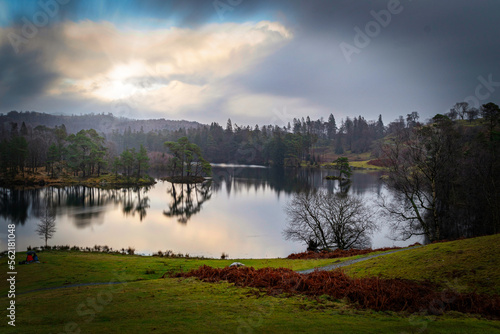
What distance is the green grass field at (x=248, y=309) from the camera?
256 inches

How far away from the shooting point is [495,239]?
11.2 m

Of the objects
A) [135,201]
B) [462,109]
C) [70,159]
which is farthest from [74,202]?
[462,109]

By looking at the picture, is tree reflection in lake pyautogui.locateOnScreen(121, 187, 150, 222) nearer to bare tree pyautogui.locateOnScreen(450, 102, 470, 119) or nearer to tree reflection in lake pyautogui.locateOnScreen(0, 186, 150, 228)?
tree reflection in lake pyautogui.locateOnScreen(0, 186, 150, 228)

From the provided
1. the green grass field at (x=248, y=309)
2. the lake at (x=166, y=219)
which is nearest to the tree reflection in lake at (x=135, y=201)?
the lake at (x=166, y=219)

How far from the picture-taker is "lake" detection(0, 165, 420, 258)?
30312 mm

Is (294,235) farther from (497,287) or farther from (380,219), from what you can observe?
(497,287)

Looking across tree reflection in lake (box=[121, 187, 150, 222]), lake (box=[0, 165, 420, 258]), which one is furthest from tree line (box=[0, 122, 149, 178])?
lake (box=[0, 165, 420, 258])

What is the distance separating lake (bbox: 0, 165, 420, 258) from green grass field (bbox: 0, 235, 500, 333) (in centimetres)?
1795

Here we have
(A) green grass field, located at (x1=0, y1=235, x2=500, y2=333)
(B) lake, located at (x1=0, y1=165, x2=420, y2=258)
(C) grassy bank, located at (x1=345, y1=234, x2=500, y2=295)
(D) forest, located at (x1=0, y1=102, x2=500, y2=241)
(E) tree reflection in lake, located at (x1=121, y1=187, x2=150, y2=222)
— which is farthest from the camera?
(E) tree reflection in lake, located at (x1=121, y1=187, x2=150, y2=222)

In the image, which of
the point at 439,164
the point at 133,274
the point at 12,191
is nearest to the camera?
the point at 133,274

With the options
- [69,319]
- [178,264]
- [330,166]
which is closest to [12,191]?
[178,264]

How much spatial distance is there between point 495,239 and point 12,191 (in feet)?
263

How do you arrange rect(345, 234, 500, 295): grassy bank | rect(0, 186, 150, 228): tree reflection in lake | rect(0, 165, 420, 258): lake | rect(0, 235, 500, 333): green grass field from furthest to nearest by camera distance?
rect(0, 186, 150, 228): tree reflection in lake, rect(0, 165, 420, 258): lake, rect(345, 234, 500, 295): grassy bank, rect(0, 235, 500, 333): green grass field

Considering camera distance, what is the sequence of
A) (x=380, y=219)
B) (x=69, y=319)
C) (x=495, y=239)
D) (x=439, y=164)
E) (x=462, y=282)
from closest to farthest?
(x=69, y=319), (x=462, y=282), (x=495, y=239), (x=439, y=164), (x=380, y=219)
